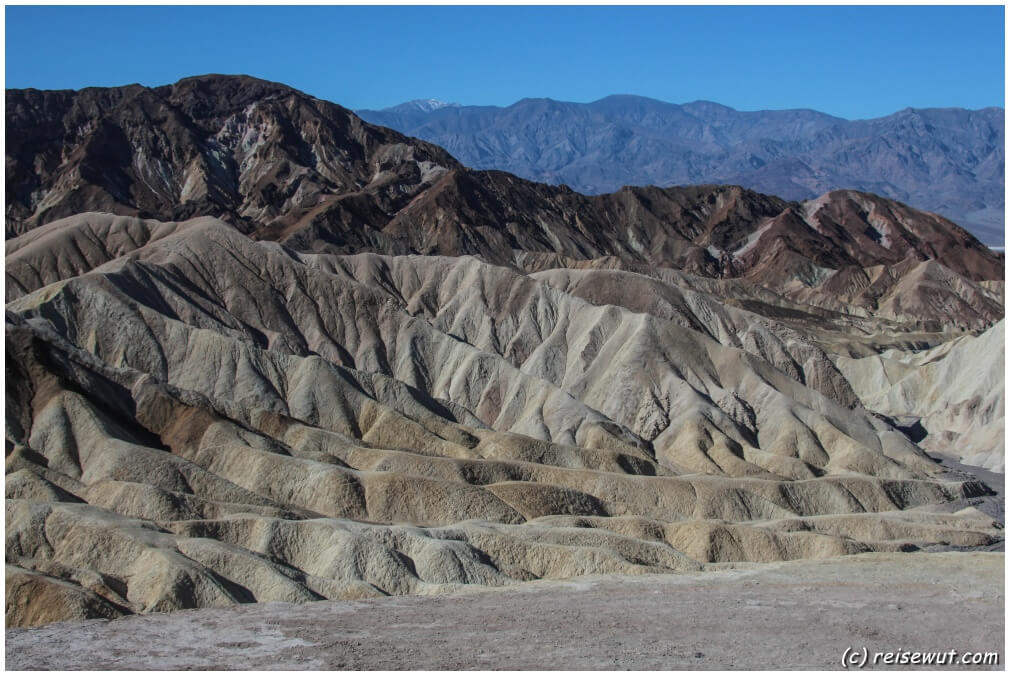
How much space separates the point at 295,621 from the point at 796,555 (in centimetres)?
3010

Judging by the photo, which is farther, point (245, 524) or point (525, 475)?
point (525, 475)

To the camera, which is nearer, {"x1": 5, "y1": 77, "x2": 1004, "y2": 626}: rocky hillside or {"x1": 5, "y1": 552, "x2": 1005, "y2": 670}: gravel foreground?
{"x1": 5, "y1": 552, "x2": 1005, "y2": 670}: gravel foreground

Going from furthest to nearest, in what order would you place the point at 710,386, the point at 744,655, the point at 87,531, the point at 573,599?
the point at 710,386 < the point at 87,531 < the point at 573,599 < the point at 744,655

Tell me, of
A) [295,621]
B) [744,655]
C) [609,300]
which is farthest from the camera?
[609,300]

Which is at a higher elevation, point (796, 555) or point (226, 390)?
point (226, 390)

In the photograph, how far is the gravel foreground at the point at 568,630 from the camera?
40.3 m

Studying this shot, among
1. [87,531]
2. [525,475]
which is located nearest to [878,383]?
[525,475]

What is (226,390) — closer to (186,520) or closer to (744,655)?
(186,520)

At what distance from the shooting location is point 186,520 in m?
A: 61.0

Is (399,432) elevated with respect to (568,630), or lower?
elevated

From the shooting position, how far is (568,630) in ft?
144

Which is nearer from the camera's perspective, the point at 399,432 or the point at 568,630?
the point at 568,630

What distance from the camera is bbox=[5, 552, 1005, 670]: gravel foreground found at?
40312 mm

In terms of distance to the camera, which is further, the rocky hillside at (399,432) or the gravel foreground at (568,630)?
the rocky hillside at (399,432)
